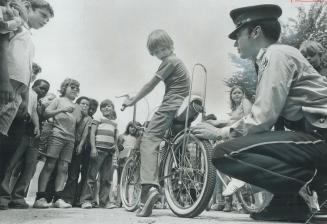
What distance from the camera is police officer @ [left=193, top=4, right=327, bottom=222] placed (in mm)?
2254

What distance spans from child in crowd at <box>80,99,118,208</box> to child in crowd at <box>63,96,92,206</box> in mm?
118

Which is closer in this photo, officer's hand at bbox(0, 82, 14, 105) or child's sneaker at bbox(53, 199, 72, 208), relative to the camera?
officer's hand at bbox(0, 82, 14, 105)

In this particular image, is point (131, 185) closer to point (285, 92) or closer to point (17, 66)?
point (17, 66)

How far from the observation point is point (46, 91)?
5.76 metres

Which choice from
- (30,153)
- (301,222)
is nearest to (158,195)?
(301,222)

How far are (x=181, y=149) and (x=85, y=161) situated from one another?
2967 mm

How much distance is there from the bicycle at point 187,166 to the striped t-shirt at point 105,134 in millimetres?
2498

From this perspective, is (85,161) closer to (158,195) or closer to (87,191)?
(87,191)

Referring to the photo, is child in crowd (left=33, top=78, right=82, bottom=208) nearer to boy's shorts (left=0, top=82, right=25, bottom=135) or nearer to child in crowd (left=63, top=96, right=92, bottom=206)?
child in crowd (left=63, top=96, right=92, bottom=206)

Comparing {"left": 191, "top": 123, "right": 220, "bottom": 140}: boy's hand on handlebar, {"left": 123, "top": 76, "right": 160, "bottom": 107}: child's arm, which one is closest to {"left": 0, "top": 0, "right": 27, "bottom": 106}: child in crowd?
{"left": 123, "top": 76, "right": 160, "bottom": 107}: child's arm

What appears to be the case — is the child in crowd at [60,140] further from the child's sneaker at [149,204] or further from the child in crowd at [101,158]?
the child's sneaker at [149,204]

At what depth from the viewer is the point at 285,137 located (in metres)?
2.25

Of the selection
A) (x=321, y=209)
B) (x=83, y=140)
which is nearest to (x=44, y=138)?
(x=83, y=140)

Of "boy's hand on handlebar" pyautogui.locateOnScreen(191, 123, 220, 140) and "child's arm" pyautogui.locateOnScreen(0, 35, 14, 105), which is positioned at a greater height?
"child's arm" pyautogui.locateOnScreen(0, 35, 14, 105)
